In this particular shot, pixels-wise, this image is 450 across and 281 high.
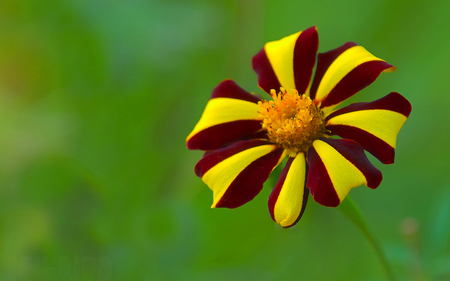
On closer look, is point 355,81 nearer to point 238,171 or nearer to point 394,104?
point 394,104

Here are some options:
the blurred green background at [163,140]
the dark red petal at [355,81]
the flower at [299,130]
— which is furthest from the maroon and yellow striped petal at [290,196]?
the blurred green background at [163,140]

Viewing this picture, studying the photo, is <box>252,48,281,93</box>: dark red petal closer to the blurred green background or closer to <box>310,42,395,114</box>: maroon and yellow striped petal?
<box>310,42,395,114</box>: maroon and yellow striped petal

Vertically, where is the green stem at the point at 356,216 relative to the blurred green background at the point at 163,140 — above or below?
below

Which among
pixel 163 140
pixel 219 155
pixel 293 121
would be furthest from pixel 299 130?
pixel 163 140

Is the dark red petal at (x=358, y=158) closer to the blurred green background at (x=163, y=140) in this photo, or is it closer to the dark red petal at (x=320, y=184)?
the dark red petal at (x=320, y=184)

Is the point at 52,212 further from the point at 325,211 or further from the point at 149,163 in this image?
the point at 325,211

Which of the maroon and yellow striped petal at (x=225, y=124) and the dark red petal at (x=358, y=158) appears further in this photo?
the maroon and yellow striped petal at (x=225, y=124)

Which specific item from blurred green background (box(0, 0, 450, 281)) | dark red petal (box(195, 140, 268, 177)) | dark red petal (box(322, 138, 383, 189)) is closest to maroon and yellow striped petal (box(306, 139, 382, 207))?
dark red petal (box(322, 138, 383, 189))
